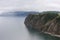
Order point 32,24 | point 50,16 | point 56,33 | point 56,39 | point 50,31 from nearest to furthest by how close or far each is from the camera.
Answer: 1. point 56,39
2. point 56,33
3. point 50,31
4. point 50,16
5. point 32,24

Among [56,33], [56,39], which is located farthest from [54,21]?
[56,39]

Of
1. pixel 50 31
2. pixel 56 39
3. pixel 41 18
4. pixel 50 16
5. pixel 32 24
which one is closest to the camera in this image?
pixel 56 39

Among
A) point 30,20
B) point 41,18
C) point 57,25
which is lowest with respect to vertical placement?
point 30,20

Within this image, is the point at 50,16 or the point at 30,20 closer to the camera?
the point at 50,16

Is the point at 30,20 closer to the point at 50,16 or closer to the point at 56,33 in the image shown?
the point at 50,16

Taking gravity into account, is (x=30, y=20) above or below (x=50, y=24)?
below

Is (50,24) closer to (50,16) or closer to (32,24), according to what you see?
(50,16)

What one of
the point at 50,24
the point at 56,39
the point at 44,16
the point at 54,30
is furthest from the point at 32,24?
the point at 56,39
